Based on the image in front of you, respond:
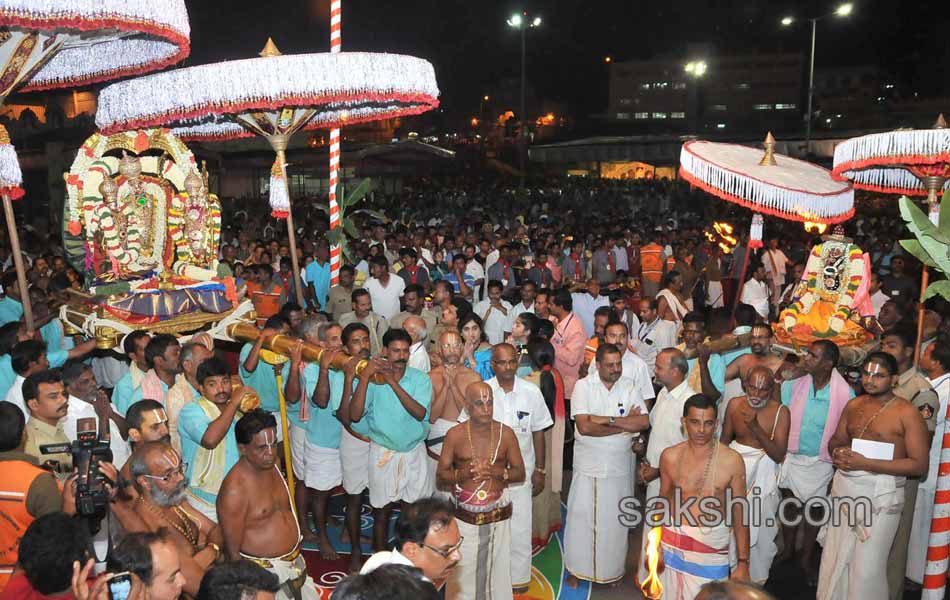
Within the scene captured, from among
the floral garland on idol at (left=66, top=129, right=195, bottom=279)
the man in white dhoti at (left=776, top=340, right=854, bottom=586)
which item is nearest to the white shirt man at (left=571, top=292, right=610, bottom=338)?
the man in white dhoti at (left=776, top=340, right=854, bottom=586)

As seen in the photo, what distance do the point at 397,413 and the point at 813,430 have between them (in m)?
3.12

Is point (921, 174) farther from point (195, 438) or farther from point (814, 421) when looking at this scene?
point (195, 438)

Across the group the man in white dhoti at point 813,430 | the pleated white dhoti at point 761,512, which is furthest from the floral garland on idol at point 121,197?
the man in white dhoti at point 813,430

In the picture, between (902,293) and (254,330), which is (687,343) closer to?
(254,330)

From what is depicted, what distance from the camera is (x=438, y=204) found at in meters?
27.3

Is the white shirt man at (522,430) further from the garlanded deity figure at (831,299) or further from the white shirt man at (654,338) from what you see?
the garlanded deity figure at (831,299)

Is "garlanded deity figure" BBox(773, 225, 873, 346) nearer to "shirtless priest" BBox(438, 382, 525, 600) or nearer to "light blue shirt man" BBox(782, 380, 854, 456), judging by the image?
"light blue shirt man" BBox(782, 380, 854, 456)

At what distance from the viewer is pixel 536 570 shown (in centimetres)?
637

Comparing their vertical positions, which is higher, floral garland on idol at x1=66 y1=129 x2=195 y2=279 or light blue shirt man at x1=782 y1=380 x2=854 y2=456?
floral garland on idol at x1=66 y1=129 x2=195 y2=279

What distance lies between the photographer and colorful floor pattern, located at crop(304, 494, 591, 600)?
5987 mm

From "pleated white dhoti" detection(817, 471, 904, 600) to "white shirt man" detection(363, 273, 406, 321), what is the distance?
6083 mm

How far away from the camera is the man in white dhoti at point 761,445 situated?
5.54 metres

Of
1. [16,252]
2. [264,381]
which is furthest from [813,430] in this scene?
[16,252]

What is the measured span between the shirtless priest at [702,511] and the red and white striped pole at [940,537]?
1.31m
